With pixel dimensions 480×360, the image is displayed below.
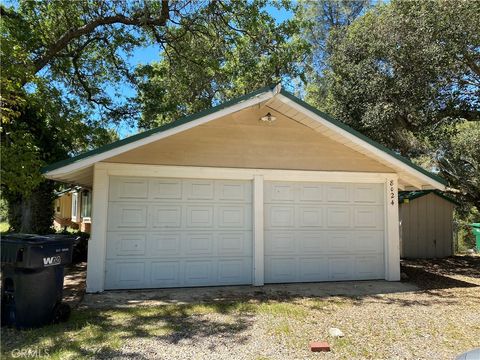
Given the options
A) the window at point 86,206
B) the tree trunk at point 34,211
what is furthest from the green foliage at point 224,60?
the window at point 86,206

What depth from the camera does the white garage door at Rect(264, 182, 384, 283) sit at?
955 cm

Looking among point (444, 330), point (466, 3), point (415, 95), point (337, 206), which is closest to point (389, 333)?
point (444, 330)

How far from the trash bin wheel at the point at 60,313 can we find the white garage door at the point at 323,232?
4.53m

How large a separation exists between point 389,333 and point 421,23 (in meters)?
9.46

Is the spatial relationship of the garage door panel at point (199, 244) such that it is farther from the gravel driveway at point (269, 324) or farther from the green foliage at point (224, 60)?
the green foliage at point (224, 60)

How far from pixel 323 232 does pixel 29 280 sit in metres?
6.35

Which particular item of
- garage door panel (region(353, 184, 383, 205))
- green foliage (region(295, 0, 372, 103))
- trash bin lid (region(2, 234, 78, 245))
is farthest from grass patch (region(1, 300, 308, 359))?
green foliage (region(295, 0, 372, 103))

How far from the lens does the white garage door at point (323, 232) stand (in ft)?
31.3

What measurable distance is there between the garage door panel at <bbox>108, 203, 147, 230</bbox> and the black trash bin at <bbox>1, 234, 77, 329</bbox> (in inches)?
102

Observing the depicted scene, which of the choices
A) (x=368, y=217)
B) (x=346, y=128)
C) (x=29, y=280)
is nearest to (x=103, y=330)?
(x=29, y=280)

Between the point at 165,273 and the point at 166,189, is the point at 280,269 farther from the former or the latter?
the point at 166,189

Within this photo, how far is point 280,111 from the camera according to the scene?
9484mm

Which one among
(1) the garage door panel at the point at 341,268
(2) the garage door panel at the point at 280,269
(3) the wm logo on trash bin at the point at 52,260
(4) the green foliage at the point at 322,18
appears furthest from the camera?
(4) the green foliage at the point at 322,18

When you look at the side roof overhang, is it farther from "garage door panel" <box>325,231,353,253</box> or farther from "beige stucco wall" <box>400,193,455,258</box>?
"beige stucco wall" <box>400,193,455,258</box>
